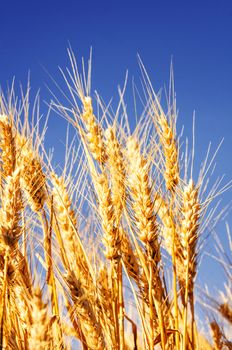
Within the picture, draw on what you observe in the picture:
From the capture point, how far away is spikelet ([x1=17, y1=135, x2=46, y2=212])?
8.87ft

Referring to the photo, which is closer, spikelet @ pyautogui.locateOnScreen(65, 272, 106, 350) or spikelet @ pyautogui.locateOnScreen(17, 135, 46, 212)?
spikelet @ pyautogui.locateOnScreen(65, 272, 106, 350)

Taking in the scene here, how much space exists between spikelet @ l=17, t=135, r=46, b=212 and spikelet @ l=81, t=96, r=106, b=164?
30 centimetres

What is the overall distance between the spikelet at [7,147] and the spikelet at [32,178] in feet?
0.25

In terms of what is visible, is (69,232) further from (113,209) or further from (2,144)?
(2,144)

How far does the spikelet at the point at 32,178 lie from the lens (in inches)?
106

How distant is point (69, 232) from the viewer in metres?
2.85

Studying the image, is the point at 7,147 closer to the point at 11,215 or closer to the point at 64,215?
the point at 64,215

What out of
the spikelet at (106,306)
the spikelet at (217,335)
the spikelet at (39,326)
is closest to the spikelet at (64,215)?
the spikelet at (106,306)

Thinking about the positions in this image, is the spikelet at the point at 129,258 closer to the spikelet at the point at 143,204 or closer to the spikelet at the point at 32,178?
the spikelet at the point at 143,204

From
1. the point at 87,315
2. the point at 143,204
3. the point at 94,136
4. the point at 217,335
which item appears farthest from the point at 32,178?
the point at 217,335

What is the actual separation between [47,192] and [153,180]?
22.2 inches

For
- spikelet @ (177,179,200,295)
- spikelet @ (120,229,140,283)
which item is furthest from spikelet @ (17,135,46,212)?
spikelet @ (177,179,200,295)

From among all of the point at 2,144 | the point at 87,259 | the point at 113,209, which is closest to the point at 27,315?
the point at 87,259

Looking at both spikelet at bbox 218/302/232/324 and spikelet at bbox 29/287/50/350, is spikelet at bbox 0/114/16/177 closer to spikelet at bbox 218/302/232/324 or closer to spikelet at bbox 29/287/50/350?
spikelet at bbox 29/287/50/350
